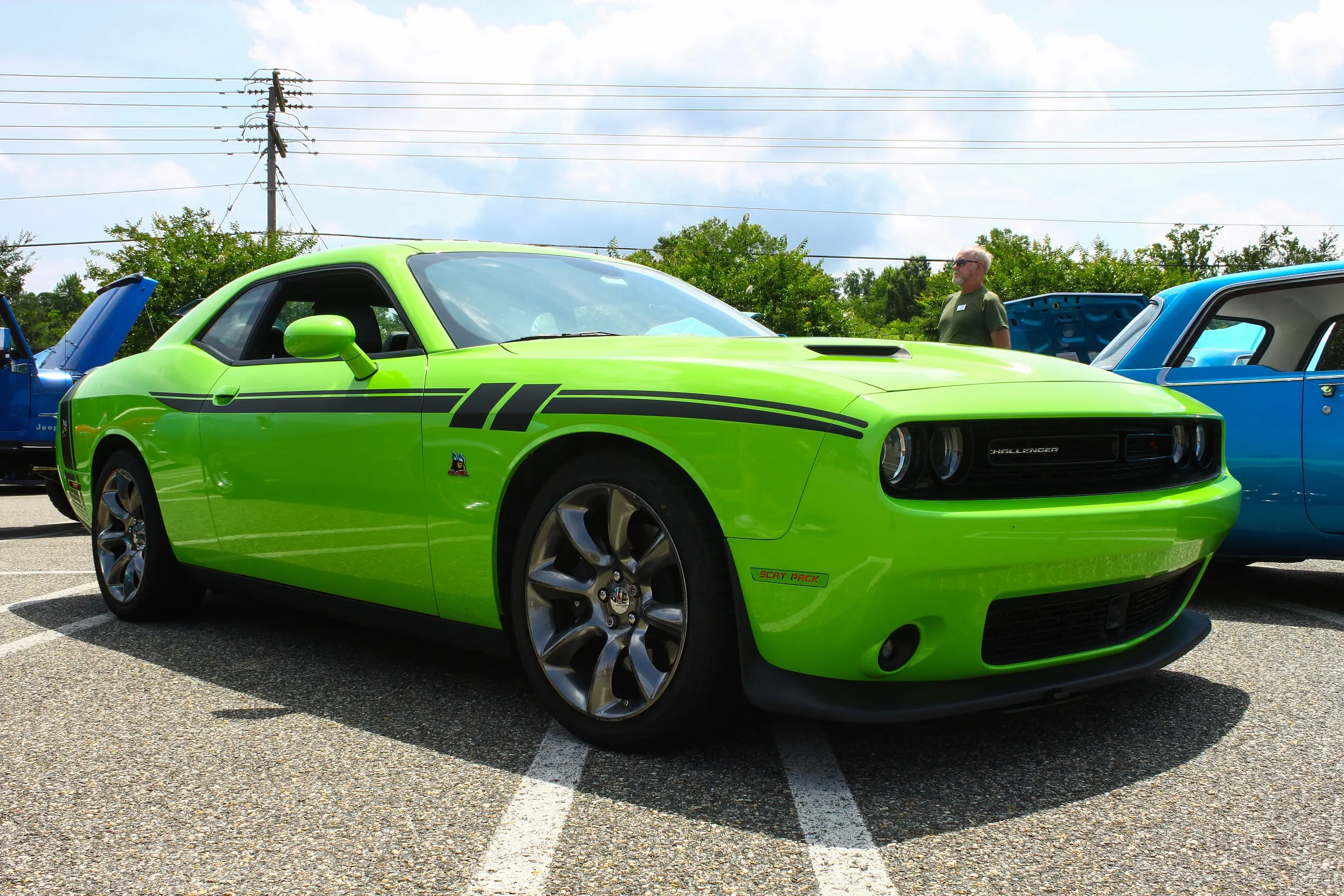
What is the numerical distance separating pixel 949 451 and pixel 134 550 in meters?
3.65

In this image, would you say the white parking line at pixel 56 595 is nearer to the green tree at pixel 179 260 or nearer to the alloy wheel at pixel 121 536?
the alloy wheel at pixel 121 536

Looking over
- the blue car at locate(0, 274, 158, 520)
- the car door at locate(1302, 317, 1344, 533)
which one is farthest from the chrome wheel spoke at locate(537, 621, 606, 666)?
the blue car at locate(0, 274, 158, 520)

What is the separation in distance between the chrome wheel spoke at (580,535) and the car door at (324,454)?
558 mm

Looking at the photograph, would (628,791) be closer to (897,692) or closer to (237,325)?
(897,692)

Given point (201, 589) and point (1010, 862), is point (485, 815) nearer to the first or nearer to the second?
point (1010, 862)

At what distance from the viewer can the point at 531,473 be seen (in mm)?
3066

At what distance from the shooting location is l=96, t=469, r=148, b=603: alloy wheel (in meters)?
4.68

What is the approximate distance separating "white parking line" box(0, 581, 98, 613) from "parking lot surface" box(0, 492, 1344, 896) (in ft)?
5.11

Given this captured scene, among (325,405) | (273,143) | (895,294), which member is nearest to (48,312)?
(273,143)

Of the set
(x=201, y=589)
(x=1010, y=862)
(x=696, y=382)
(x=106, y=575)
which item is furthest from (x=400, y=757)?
(x=106, y=575)

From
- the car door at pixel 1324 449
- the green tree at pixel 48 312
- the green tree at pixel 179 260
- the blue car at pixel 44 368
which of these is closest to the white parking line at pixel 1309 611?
the car door at pixel 1324 449

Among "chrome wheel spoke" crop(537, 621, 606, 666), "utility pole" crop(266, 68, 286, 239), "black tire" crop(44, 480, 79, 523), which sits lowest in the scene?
"black tire" crop(44, 480, 79, 523)

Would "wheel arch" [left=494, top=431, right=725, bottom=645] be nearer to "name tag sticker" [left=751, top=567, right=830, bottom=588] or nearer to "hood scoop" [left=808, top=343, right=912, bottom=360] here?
"name tag sticker" [left=751, top=567, right=830, bottom=588]

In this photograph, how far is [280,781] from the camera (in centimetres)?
273
